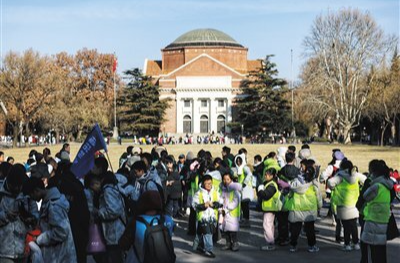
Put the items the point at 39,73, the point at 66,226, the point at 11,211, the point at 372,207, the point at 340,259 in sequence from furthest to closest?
1. the point at 39,73
2. the point at 340,259
3. the point at 372,207
4. the point at 11,211
5. the point at 66,226

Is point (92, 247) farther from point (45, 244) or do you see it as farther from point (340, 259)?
point (340, 259)

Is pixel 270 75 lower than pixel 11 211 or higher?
higher

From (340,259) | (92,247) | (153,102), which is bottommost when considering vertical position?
(340,259)

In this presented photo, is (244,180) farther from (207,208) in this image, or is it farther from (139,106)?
(139,106)

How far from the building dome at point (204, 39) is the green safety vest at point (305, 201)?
88196 millimetres

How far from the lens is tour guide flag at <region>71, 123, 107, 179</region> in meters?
8.44

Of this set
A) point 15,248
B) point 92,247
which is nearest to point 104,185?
point 92,247

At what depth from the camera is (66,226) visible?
20.3 ft

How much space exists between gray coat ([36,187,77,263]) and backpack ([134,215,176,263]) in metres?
1.13

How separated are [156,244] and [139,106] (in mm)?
73169

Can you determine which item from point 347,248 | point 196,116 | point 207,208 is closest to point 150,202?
point 207,208

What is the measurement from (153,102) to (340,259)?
70.2 m

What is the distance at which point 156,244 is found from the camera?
536 centimetres

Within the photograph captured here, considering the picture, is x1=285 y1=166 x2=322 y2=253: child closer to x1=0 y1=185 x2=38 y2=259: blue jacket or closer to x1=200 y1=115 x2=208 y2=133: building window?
x1=0 y1=185 x2=38 y2=259: blue jacket
